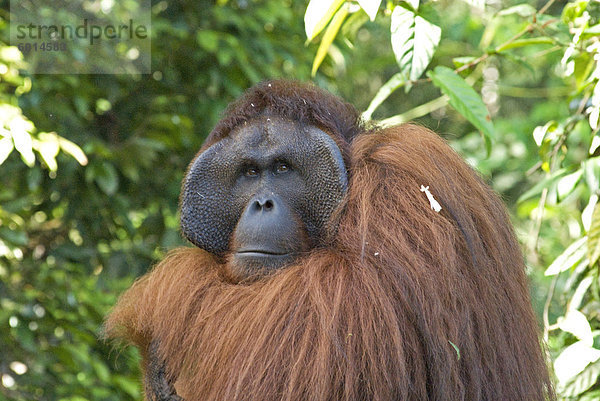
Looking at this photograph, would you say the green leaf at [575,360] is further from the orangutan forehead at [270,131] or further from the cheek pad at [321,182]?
the orangutan forehead at [270,131]

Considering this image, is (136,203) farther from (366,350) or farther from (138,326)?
(366,350)

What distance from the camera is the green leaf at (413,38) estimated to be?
2982mm

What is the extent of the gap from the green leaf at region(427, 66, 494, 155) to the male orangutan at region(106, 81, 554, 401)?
282 millimetres

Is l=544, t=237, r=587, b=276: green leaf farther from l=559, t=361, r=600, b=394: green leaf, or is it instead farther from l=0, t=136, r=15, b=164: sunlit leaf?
l=0, t=136, r=15, b=164: sunlit leaf

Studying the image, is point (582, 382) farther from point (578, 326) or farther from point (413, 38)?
point (413, 38)

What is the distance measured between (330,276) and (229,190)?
68cm

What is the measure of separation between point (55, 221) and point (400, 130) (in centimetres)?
297

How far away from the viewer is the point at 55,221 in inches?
194

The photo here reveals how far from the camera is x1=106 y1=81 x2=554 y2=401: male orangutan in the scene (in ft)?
7.59

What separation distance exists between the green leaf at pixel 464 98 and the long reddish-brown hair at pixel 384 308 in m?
0.29

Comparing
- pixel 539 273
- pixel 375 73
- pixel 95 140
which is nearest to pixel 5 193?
pixel 95 140

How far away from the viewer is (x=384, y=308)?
7.53ft

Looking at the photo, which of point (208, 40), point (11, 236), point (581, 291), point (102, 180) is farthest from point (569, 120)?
point (11, 236)

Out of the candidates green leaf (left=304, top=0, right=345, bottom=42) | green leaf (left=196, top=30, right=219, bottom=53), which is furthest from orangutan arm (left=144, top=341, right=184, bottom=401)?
green leaf (left=196, top=30, right=219, bottom=53)
